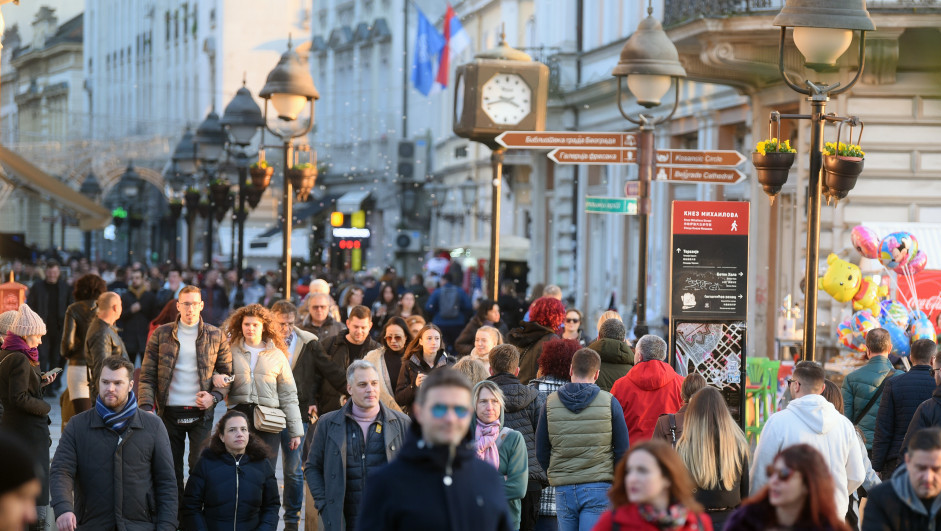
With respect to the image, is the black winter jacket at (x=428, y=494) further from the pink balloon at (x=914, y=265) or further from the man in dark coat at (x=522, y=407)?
the pink balloon at (x=914, y=265)

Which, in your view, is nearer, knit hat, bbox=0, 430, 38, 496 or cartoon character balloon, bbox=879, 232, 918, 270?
knit hat, bbox=0, 430, 38, 496

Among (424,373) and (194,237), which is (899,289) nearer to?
(424,373)

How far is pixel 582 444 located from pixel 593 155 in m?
5.22

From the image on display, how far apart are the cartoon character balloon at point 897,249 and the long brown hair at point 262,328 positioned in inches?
276

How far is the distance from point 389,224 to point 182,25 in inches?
1063

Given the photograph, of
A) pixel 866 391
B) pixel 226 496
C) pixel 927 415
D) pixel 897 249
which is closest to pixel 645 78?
pixel 897 249

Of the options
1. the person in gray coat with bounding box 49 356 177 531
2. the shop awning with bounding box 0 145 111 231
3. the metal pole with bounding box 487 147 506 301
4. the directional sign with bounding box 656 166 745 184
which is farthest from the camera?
the shop awning with bounding box 0 145 111 231

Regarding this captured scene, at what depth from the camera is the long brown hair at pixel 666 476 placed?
5.48 metres

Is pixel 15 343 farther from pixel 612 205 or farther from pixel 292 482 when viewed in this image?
pixel 612 205

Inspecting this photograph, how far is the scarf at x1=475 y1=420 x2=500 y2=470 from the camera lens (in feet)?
27.5

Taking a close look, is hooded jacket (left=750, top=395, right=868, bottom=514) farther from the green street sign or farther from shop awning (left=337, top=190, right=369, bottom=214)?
shop awning (left=337, top=190, right=369, bottom=214)

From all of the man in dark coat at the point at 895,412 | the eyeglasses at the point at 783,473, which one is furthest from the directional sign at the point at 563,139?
the eyeglasses at the point at 783,473

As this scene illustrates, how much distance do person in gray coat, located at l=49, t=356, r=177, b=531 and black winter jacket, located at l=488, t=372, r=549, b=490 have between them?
2094mm

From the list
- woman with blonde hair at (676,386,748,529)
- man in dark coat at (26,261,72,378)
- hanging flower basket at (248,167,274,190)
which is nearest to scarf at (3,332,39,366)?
woman with blonde hair at (676,386,748,529)
